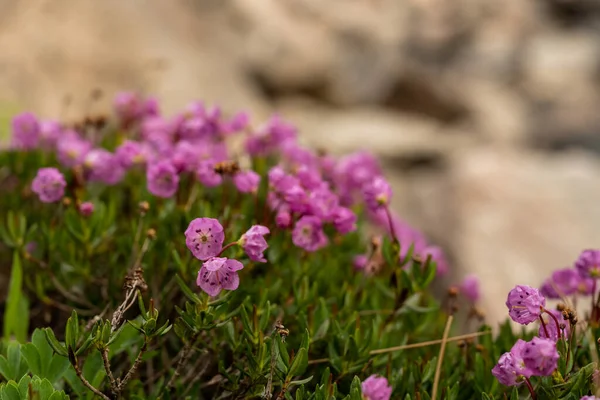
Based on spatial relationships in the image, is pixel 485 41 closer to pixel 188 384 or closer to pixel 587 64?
pixel 587 64

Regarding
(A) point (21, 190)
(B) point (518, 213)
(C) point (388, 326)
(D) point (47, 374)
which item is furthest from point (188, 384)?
(B) point (518, 213)

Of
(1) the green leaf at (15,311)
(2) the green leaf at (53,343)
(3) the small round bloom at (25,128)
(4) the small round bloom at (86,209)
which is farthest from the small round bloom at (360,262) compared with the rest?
(3) the small round bloom at (25,128)

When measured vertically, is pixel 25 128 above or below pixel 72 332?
above

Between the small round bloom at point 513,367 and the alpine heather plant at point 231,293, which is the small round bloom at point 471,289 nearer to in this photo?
the alpine heather plant at point 231,293

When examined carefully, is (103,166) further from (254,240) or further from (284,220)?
(254,240)

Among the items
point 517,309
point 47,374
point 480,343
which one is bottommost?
point 480,343

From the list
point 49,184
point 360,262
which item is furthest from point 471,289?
point 49,184

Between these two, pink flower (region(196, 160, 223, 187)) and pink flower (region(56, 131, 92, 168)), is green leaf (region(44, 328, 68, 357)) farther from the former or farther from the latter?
pink flower (region(56, 131, 92, 168))
